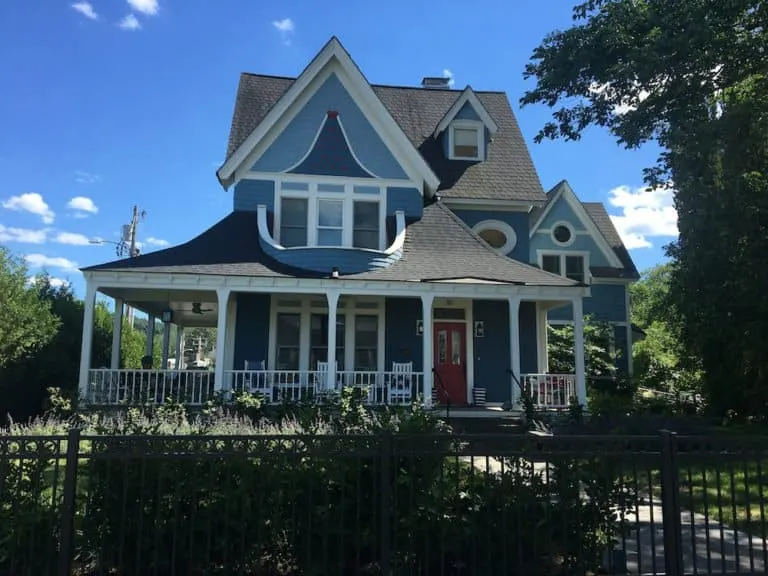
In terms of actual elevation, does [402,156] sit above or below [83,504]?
above

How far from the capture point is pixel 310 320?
1566 centimetres

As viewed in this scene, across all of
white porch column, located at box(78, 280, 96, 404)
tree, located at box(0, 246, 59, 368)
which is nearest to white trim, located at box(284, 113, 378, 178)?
white porch column, located at box(78, 280, 96, 404)

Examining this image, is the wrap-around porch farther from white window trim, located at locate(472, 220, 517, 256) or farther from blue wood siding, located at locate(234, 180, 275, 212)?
blue wood siding, located at locate(234, 180, 275, 212)

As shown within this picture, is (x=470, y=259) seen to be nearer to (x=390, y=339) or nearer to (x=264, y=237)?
(x=390, y=339)

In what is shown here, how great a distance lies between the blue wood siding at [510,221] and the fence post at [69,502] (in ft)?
47.5

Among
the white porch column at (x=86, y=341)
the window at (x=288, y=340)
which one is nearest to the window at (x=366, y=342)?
the window at (x=288, y=340)

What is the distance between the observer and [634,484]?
17.1 ft

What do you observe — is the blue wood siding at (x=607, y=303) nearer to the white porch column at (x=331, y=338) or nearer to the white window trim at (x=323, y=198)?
the white window trim at (x=323, y=198)

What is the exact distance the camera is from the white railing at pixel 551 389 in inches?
570

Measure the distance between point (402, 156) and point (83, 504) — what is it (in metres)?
12.7

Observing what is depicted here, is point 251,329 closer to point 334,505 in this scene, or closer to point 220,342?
point 220,342

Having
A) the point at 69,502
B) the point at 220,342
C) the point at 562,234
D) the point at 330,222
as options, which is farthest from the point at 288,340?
the point at 562,234

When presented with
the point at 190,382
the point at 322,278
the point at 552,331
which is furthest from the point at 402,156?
the point at 552,331

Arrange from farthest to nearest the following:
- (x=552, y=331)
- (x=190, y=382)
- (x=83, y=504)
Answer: (x=552, y=331)
(x=190, y=382)
(x=83, y=504)
